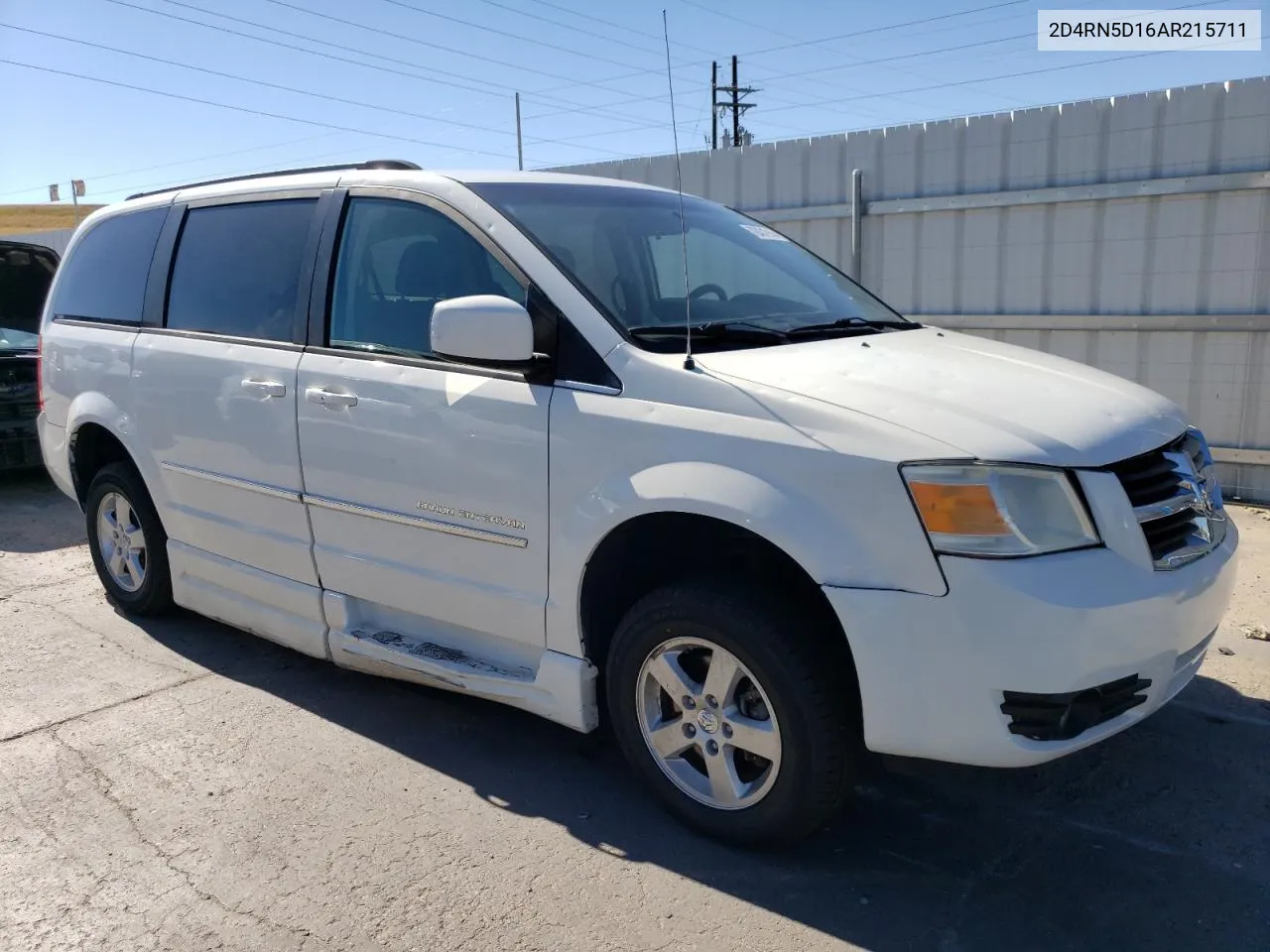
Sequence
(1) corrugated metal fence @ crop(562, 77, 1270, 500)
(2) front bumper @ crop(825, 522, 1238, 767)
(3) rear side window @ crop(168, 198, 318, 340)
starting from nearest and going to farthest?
(2) front bumper @ crop(825, 522, 1238, 767) → (3) rear side window @ crop(168, 198, 318, 340) → (1) corrugated metal fence @ crop(562, 77, 1270, 500)

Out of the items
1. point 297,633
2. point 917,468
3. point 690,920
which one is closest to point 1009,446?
point 917,468

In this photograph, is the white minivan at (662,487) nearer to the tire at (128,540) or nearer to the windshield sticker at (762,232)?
the windshield sticker at (762,232)

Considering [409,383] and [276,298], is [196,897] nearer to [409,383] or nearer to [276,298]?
[409,383]

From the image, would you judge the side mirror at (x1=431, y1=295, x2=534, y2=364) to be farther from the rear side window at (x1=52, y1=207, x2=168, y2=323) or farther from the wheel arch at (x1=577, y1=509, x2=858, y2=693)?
the rear side window at (x1=52, y1=207, x2=168, y2=323)

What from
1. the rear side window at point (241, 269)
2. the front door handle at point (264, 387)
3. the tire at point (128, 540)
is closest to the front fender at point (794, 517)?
the front door handle at point (264, 387)

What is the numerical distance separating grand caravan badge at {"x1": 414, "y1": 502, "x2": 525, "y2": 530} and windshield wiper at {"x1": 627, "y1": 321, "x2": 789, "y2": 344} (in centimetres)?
68

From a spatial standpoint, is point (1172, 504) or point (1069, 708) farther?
point (1172, 504)

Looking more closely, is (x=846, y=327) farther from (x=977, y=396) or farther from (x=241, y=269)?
(x=241, y=269)

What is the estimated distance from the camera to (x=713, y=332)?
313cm

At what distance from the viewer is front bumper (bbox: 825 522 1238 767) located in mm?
2400

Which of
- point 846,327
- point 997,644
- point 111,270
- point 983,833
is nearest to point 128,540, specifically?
point 111,270

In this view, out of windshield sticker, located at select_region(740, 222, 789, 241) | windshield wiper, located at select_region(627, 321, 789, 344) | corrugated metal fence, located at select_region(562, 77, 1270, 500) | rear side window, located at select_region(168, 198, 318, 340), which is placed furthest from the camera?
corrugated metal fence, located at select_region(562, 77, 1270, 500)

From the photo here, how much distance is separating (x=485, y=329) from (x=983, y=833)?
6.89 ft

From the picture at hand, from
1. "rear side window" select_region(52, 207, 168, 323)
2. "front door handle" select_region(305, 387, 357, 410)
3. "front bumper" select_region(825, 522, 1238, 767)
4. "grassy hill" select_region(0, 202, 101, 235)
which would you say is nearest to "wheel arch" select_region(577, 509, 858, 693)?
"front bumper" select_region(825, 522, 1238, 767)
